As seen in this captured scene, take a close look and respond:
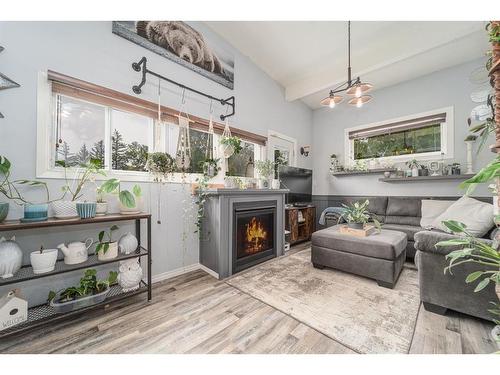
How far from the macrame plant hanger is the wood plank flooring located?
1467 millimetres

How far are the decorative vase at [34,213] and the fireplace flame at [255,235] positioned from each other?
1929 mm

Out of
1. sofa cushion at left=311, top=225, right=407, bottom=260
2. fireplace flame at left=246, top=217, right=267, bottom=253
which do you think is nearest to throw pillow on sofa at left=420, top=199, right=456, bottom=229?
sofa cushion at left=311, top=225, right=407, bottom=260

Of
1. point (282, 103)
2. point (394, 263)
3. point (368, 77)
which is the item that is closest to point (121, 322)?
point (394, 263)

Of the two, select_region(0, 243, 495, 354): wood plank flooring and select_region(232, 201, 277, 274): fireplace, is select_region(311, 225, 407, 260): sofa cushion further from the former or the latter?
select_region(232, 201, 277, 274): fireplace

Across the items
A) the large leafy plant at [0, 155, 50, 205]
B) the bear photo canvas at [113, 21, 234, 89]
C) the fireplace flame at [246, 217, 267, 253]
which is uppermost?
the bear photo canvas at [113, 21, 234, 89]

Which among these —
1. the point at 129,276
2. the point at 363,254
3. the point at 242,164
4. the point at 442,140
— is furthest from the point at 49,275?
the point at 442,140

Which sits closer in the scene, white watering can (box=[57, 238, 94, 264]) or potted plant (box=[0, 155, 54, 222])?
potted plant (box=[0, 155, 54, 222])

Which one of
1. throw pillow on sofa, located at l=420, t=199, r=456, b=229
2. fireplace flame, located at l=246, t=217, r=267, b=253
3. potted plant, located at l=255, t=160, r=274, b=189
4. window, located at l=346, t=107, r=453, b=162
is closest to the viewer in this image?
fireplace flame, located at l=246, t=217, r=267, b=253

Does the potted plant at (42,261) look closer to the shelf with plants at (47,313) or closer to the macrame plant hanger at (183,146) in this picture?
the shelf with plants at (47,313)

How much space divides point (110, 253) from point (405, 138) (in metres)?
4.93

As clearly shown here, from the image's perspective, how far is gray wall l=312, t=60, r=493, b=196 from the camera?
317 cm

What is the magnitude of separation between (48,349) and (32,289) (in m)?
Result: 0.60

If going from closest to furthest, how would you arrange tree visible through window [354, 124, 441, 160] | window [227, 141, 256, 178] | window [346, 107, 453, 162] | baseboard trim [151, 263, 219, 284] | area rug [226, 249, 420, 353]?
area rug [226, 249, 420, 353] → baseboard trim [151, 263, 219, 284] → window [227, 141, 256, 178] → window [346, 107, 453, 162] → tree visible through window [354, 124, 441, 160]

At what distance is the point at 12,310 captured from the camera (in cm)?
134
